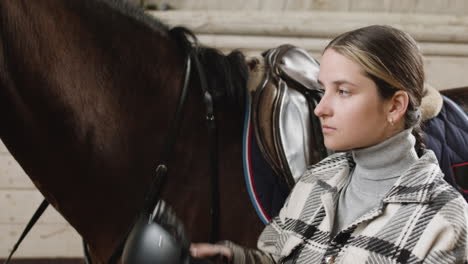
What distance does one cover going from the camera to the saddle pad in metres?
1.06

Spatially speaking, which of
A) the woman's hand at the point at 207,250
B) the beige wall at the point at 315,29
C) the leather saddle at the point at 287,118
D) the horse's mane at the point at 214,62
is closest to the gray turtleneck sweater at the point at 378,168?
the woman's hand at the point at 207,250

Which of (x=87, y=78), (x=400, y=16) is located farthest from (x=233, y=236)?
(x=400, y=16)

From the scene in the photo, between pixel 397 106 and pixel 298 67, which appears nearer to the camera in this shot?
pixel 397 106

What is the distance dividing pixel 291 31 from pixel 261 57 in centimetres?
97

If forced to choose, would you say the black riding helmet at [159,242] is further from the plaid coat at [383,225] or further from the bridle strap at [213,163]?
the bridle strap at [213,163]

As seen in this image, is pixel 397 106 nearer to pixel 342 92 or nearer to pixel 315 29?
pixel 342 92

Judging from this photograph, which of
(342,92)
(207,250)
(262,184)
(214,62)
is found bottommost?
(262,184)

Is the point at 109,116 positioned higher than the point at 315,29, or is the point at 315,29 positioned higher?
the point at 109,116

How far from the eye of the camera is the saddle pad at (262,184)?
3.48ft

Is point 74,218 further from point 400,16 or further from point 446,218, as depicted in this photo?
point 400,16

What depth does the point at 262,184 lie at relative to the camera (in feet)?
3.48

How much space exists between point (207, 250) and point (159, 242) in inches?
3.2

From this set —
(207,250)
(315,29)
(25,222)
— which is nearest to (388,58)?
(207,250)

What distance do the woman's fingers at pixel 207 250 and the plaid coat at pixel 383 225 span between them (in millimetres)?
18
